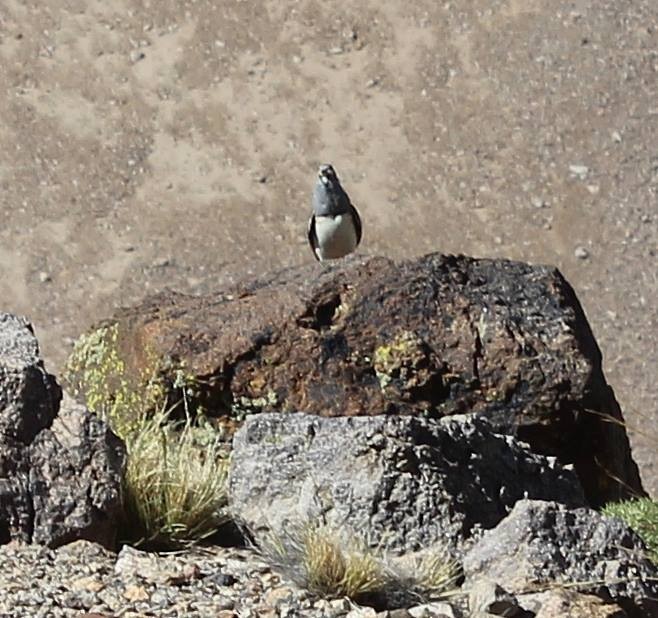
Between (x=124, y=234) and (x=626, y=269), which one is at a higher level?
(x=124, y=234)

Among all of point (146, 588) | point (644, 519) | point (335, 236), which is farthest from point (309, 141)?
point (146, 588)

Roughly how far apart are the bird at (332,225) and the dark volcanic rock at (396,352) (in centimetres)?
482

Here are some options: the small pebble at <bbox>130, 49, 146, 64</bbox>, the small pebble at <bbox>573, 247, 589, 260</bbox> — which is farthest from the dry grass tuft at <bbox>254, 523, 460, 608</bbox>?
the small pebble at <bbox>130, 49, 146, 64</bbox>

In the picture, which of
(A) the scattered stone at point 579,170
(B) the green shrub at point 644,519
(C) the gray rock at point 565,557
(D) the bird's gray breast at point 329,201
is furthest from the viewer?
(A) the scattered stone at point 579,170

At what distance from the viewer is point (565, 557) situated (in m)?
4.29

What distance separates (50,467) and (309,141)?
15591 mm

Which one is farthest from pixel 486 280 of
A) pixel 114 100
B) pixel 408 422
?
pixel 114 100

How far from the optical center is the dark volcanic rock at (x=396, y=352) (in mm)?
5988

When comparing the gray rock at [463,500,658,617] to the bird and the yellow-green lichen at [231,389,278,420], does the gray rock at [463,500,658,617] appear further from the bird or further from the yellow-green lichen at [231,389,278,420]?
the bird

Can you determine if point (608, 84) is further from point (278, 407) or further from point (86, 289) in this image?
point (278, 407)

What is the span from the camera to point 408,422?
458 cm

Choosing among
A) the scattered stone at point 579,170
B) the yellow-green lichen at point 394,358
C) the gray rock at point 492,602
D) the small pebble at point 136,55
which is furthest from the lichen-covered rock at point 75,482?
the small pebble at point 136,55

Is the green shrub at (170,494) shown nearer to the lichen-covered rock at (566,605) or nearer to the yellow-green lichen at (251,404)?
the yellow-green lichen at (251,404)

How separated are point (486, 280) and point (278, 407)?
3.49 feet
